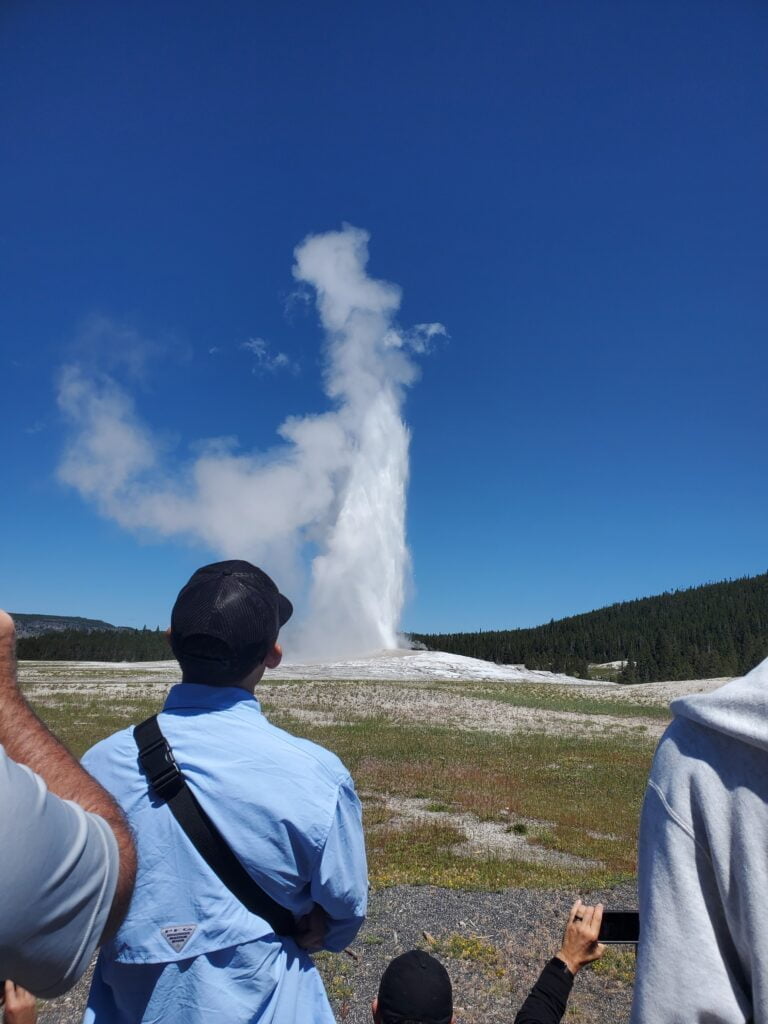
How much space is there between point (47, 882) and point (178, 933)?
0.84 metres

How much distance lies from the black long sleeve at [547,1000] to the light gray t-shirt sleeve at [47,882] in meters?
1.87

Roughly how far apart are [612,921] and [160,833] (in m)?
1.47

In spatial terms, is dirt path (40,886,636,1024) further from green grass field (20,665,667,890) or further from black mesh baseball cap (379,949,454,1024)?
black mesh baseball cap (379,949,454,1024)

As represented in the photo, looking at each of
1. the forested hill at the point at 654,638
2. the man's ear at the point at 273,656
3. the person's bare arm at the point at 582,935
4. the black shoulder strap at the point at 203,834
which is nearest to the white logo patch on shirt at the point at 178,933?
the black shoulder strap at the point at 203,834

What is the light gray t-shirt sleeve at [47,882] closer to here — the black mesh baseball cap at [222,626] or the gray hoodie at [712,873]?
the black mesh baseball cap at [222,626]

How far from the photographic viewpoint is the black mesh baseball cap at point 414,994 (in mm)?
3043

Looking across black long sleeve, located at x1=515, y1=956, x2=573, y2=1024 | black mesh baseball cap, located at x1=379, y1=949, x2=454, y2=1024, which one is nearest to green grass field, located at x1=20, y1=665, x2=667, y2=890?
black mesh baseball cap, located at x1=379, y1=949, x2=454, y2=1024

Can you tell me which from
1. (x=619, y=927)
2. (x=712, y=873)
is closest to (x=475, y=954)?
(x=619, y=927)

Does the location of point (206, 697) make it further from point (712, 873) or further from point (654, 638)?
point (654, 638)

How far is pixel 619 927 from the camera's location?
2.12 m

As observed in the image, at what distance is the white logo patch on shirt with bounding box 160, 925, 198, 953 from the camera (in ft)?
6.73

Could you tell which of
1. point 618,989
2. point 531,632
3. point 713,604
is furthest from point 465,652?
point 618,989

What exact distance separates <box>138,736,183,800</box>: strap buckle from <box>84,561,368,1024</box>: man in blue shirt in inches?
1.8

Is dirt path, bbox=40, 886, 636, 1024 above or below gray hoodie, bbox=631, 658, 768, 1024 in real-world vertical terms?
below
